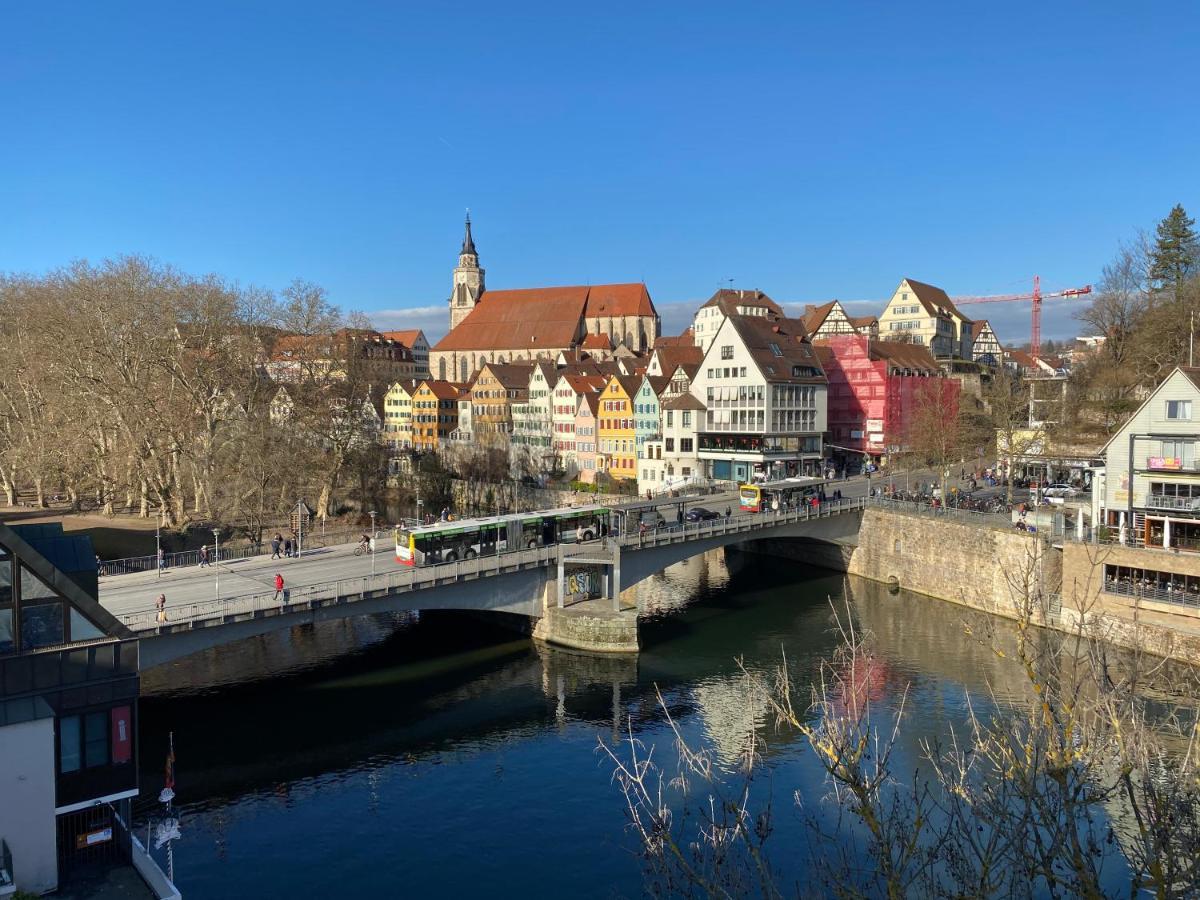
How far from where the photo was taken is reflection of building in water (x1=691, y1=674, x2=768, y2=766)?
30.5m

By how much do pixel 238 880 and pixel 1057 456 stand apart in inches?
2232

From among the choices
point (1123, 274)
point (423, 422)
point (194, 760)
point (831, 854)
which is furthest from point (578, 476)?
point (831, 854)

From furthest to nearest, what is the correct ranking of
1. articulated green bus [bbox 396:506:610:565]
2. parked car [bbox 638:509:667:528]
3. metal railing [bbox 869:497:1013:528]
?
metal railing [bbox 869:497:1013:528], parked car [bbox 638:509:667:528], articulated green bus [bbox 396:506:610:565]

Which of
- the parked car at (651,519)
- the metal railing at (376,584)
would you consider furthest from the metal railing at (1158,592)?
the parked car at (651,519)

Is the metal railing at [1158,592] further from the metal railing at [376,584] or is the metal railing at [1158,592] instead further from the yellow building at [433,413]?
the yellow building at [433,413]

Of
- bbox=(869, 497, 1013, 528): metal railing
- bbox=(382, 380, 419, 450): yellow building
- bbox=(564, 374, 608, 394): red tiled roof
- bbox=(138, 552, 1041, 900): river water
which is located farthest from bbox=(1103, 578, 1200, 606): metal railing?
bbox=(382, 380, 419, 450): yellow building

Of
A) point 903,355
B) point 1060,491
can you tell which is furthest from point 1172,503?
point 903,355

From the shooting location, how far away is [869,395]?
81.4 m

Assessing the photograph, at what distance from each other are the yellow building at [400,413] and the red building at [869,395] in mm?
49372

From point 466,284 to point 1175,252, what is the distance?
11395cm

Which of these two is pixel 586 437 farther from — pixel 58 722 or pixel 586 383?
pixel 58 722

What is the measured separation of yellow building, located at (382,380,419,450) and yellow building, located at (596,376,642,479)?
32.4m

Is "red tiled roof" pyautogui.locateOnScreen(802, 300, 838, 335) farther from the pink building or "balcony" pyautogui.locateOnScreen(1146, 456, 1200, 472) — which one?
"balcony" pyautogui.locateOnScreen(1146, 456, 1200, 472)

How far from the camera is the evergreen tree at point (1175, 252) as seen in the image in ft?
220
